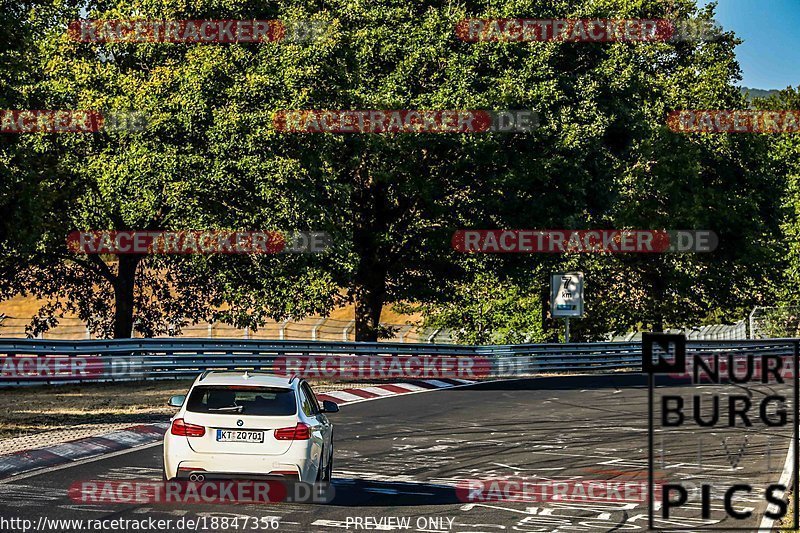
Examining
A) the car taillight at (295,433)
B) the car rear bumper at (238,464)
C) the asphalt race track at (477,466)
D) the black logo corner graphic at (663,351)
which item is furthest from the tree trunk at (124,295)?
the black logo corner graphic at (663,351)

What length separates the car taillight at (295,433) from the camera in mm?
11336

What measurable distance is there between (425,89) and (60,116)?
10841mm

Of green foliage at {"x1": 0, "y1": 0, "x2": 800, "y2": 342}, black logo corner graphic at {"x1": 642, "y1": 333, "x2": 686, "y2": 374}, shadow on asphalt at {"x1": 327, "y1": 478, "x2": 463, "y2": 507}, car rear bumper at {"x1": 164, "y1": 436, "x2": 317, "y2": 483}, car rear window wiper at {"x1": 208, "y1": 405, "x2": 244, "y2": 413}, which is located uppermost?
green foliage at {"x1": 0, "y1": 0, "x2": 800, "y2": 342}

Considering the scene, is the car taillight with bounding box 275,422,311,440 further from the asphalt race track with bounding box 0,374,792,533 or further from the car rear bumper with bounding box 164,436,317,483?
the asphalt race track with bounding box 0,374,792,533

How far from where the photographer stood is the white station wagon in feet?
36.9

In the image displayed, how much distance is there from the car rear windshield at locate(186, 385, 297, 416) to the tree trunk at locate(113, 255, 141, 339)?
26.2m

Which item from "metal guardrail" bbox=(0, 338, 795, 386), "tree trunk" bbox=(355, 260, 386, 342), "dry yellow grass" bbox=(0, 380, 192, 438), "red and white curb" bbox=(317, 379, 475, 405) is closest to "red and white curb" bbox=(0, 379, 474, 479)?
"dry yellow grass" bbox=(0, 380, 192, 438)

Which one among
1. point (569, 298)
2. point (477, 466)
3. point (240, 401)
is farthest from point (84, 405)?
point (569, 298)

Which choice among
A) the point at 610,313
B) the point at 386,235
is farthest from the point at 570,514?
the point at 610,313

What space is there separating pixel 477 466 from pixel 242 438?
13.9 ft

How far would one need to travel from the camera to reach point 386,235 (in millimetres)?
34469

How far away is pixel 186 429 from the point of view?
1139 cm

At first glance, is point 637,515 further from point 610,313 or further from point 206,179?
→ point 610,313

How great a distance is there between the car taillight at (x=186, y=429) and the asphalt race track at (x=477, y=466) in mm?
701
